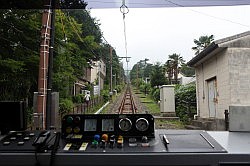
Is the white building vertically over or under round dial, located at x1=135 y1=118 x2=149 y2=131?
over

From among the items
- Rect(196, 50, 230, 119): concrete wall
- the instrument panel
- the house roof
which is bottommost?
the instrument panel

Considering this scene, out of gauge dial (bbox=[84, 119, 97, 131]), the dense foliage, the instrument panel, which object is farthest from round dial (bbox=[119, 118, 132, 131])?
the dense foliage

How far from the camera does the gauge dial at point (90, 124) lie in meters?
1.37

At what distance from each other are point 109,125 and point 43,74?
0.47 m

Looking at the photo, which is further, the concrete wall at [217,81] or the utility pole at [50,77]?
the concrete wall at [217,81]

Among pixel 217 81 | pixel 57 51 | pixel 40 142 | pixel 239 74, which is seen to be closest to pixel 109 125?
pixel 40 142

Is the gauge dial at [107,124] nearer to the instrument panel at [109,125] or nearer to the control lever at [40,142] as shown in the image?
the instrument panel at [109,125]

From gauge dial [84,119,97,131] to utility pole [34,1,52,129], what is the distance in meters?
0.24

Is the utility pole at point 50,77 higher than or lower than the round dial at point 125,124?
higher

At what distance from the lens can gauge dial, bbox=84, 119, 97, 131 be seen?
4.48 feet

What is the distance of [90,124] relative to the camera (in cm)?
138

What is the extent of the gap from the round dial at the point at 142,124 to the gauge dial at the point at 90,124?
218mm

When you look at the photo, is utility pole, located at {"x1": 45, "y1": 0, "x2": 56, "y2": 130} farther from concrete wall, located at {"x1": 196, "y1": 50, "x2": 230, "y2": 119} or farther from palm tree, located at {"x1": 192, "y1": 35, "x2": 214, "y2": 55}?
concrete wall, located at {"x1": 196, "y1": 50, "x2": 230, "y2": 119}

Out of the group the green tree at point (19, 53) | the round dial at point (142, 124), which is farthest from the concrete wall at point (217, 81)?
the green tree at point (19, 53)
